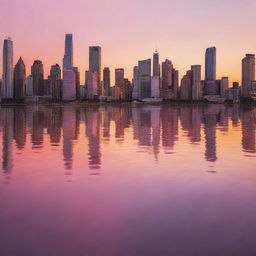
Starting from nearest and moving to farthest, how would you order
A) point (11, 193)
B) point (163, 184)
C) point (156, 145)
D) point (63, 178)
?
1. point (11, 193)
2. point (163, 184)
3. point (63, 178)
4. point (156, 145)

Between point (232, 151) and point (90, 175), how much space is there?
36.1 ft

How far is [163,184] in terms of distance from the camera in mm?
14500

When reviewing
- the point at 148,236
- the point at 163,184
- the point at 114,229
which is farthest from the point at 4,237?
the point at 163,184

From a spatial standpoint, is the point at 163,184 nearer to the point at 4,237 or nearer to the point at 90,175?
the point at 90,175

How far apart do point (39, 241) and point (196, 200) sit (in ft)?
17.9

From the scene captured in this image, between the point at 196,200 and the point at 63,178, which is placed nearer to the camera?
the point at 196,200

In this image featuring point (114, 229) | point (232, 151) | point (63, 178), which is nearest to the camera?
point (114, 229)

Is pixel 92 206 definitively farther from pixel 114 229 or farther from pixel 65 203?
pixel 114 229

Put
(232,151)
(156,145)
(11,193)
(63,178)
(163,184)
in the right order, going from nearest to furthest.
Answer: (11,193) → (163,184) → (63,178) → (232,151) → (156,145)

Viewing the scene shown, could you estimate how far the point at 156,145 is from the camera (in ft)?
86.2

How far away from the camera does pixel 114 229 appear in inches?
380

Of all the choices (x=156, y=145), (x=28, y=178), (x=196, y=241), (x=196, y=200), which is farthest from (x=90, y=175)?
(x=156, y=145)

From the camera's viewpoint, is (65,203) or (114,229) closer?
(114,229)

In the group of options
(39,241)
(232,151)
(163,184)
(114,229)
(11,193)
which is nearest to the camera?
(39,241)
